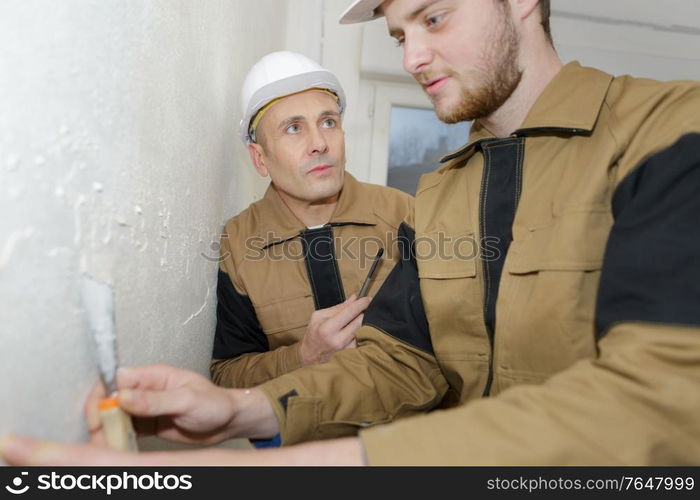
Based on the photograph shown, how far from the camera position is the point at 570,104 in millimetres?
1050

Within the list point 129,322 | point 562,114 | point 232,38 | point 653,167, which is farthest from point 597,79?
point 232,38

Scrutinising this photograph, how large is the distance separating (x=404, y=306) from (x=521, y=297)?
0.92 feet

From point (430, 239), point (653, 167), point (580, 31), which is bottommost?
point (430, 239)

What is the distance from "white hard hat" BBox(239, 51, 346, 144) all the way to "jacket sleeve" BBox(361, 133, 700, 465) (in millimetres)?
1177

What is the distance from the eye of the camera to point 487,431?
0.65m

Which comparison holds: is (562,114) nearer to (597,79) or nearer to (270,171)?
(597,79)

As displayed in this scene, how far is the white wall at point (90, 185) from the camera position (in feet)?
1.94

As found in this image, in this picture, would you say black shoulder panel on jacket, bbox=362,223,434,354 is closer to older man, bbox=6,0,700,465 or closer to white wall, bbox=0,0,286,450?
older man, bbox=6,0,700,465

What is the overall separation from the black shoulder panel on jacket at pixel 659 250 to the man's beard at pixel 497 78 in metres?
0.43

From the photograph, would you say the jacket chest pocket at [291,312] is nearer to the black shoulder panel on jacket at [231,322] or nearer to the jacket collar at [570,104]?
the black shoulder panel on jacket at [231,322]

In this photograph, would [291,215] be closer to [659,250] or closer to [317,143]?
[317,143]

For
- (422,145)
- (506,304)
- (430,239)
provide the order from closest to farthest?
(506,304) → (430,239) → (422,145)

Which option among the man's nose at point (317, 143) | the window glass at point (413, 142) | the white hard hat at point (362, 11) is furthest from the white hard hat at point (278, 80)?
the window glass at point (413, 142)
